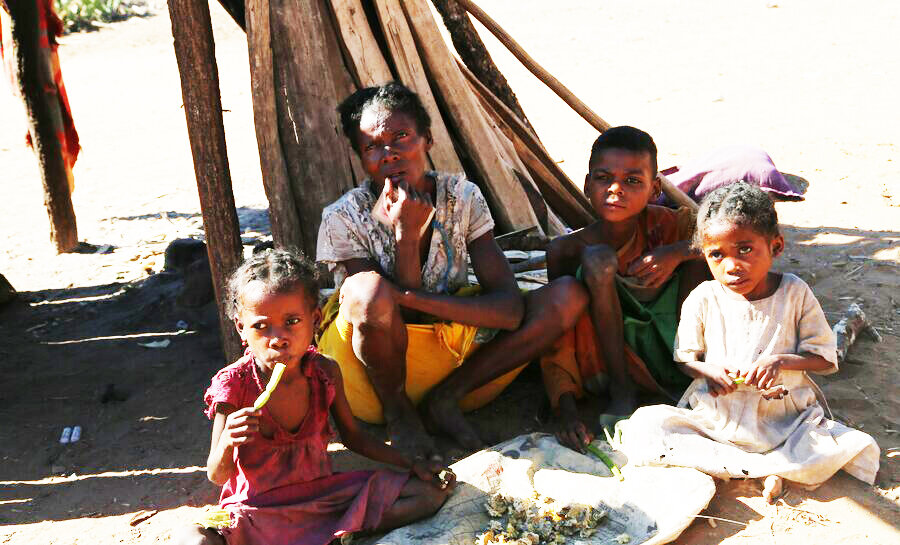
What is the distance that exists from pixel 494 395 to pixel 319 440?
930 mm

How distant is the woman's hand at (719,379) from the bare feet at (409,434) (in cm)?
88

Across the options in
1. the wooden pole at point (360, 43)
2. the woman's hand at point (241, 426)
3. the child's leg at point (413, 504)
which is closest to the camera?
the woman's hand at point (241, 426)

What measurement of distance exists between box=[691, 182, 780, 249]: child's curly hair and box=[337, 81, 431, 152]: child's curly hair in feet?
3.23

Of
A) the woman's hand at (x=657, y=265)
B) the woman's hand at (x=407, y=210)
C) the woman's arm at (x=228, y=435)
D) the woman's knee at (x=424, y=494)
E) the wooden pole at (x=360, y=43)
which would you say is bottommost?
the woman's knee at (x=424, y=494)

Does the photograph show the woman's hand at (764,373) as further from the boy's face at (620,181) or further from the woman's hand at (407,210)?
the woman's hand at (407,210)

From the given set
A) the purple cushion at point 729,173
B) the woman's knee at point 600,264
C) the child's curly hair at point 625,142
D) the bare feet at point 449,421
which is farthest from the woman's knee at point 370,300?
the purple cushion at point 729,173

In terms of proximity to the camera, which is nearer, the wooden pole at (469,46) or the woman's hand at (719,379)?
the woman's hand at (719,379)

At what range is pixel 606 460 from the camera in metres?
3.01

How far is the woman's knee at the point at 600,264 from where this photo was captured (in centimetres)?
318

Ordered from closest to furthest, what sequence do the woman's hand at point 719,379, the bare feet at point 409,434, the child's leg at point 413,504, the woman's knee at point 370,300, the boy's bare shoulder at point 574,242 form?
the child's leg at point 413,504
the woman's hand at point 719,379
the woman's knee at point 370,300
the bare feet at point 409,434
the boy's bare shoulder at point 574,242

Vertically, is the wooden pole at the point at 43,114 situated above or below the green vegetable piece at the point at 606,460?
above

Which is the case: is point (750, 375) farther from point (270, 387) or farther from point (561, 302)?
point (270, 387)

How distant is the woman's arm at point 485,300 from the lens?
3.07 meters

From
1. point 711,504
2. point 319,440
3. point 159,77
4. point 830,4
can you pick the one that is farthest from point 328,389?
point 159,77
